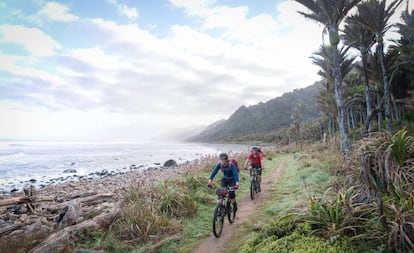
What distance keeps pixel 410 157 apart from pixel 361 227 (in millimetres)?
1675

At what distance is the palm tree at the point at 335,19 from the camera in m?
11.7

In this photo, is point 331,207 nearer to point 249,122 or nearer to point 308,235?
point 308,235

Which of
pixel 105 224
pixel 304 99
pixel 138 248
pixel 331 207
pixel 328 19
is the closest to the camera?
pixel 331 207

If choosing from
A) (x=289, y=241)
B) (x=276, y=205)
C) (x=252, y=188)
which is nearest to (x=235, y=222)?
(x=276, y=205)

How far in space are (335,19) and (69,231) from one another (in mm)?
13516

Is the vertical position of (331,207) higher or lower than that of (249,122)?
lower

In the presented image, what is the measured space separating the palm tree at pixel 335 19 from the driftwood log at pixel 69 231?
10182mm

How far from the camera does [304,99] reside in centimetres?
13625

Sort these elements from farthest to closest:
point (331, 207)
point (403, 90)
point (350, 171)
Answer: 1. point (403, 90)
2. point (350, 171)
3. point (331, 207)

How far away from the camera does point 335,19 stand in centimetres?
1193

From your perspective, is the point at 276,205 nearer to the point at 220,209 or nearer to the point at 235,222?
the point at 235,222

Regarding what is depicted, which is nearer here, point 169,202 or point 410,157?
point 410,157

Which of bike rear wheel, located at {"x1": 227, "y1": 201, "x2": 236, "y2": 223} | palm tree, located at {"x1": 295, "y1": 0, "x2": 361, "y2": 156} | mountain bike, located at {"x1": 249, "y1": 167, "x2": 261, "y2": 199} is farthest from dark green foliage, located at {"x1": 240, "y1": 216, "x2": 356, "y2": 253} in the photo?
palm tree, located at {"x1": 295, "y1": 0, "x2": 361, "y2": 156}

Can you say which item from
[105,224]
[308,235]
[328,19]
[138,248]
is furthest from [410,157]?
[328,19]
